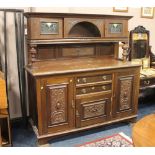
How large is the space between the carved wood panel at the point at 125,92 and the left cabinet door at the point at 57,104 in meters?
0.68

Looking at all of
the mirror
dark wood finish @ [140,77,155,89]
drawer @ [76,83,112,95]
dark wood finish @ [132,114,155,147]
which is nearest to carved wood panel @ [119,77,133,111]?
drawer @ [76,83,112,95]

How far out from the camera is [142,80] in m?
2.92

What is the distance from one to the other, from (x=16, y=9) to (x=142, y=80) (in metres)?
1.91

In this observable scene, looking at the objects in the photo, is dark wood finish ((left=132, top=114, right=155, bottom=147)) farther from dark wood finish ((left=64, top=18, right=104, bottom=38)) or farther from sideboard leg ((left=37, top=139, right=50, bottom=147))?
dark wood finish ((left=64, top=18, right=104, bottom=38))

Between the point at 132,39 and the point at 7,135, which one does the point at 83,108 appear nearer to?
the point at 7,135

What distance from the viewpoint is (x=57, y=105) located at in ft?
A: 7.39

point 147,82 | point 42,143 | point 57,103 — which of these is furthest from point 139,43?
point 42,143

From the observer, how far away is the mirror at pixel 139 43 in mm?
3219

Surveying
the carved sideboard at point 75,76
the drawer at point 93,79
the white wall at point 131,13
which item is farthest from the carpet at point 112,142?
the white wall at point 131,13

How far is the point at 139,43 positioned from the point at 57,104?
1795 mm

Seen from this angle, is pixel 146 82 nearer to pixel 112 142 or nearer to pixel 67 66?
pixel 112 142

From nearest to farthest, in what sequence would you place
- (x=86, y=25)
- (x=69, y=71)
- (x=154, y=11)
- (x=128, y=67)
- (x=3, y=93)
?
1. (x=3, y=93)
2. (x=69, y=71)
3. (x=128, y=67)
4. (x=86, y=25)
5. (x=154, y=11)

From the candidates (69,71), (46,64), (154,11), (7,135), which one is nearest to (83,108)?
(69,71)

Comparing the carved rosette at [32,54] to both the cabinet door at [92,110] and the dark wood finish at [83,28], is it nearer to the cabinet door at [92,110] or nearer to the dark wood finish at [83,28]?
the dark wood finish at [83,28]
